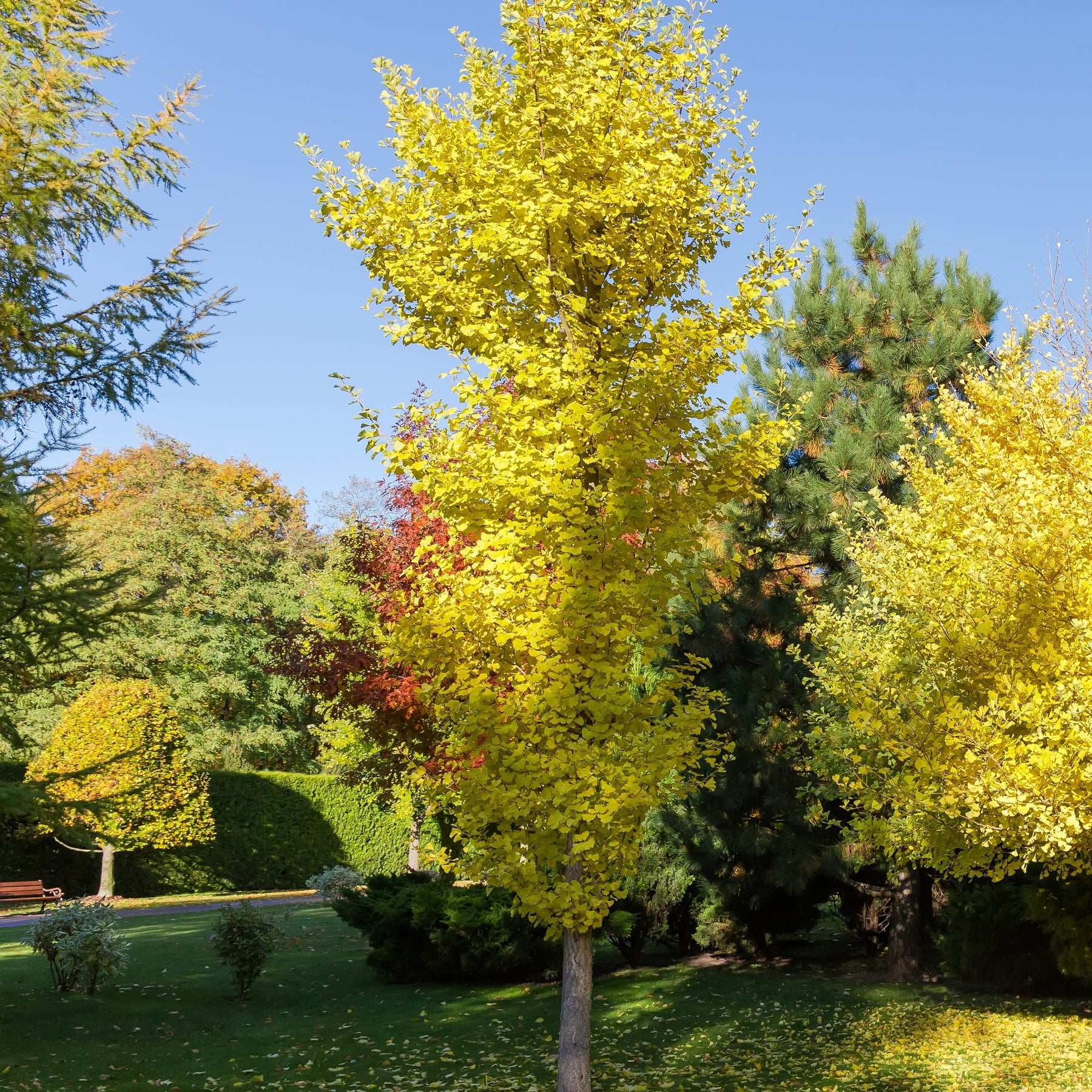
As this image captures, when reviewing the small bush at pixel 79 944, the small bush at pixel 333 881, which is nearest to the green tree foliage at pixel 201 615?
the small bush at pixel 333 881

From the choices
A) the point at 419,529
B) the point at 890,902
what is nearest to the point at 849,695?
the point at 419,529

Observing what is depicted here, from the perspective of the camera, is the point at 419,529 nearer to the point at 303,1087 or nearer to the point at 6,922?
the point at 303,1087

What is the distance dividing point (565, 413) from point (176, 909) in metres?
16.2

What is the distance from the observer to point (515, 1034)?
8.32 meters

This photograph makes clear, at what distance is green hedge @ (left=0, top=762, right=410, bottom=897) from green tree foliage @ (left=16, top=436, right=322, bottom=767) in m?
2.54

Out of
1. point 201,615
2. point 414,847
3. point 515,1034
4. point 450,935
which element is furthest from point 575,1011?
point 201,615

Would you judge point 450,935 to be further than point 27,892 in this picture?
No

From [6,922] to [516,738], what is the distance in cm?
1431

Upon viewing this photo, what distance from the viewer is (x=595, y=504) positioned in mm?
5641

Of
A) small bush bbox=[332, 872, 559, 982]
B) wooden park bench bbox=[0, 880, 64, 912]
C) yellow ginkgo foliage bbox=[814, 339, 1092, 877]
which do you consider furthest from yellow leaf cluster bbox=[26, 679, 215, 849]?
yellow ginkgo foliage bbox=[814, 339, 1092, 877]

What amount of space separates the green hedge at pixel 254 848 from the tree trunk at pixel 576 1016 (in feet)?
46.5

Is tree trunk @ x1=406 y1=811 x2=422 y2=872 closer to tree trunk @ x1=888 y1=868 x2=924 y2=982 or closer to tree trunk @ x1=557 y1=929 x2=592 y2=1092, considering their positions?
tree trunk @ x1=888 y1=868 x2=924 y2=982

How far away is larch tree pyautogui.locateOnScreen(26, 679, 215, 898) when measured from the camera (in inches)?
719

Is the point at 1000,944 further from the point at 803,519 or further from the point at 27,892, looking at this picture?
the point at 27,892
